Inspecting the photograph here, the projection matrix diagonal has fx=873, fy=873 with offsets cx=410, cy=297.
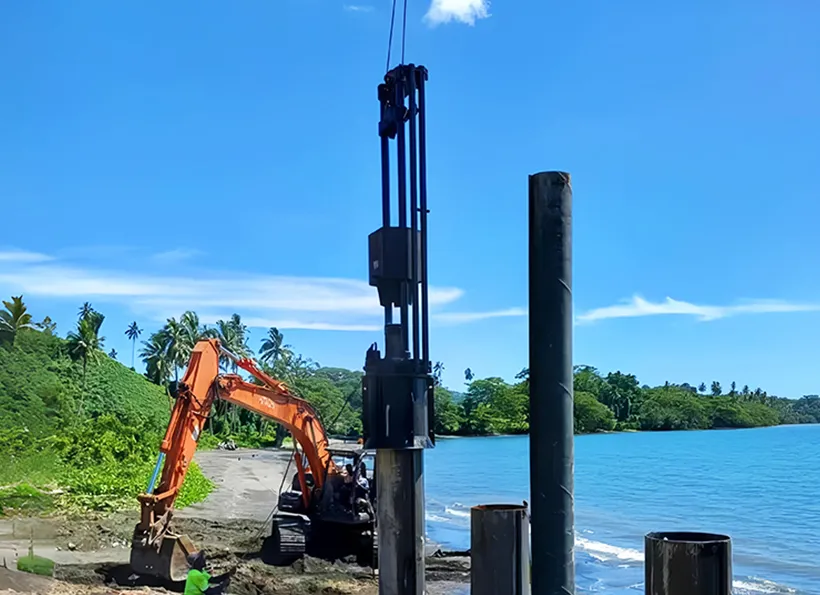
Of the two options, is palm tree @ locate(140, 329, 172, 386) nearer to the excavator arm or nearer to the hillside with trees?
the hillside with trees

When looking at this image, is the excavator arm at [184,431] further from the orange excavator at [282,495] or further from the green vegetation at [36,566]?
the green vegetation at [36,566]

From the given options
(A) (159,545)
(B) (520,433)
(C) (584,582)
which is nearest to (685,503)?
(C) (584,582)

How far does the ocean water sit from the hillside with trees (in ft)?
17.7

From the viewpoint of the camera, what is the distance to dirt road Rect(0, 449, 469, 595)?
12.3 m

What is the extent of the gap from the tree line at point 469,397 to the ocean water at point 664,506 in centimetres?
852

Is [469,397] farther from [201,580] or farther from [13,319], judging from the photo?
[201,580]

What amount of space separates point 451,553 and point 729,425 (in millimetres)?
158483

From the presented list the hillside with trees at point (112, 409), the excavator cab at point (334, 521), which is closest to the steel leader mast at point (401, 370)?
the hillside with trees at point (112, 409)

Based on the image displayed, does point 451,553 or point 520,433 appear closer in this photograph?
point 451,553

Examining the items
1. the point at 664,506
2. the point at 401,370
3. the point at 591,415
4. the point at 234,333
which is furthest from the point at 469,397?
the point at 401,370

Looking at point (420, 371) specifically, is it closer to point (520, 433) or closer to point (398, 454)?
point (398, 454)

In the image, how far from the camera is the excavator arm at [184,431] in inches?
448

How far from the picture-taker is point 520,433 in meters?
137

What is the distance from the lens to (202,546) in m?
17.5
